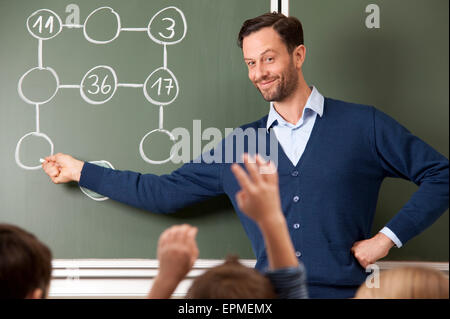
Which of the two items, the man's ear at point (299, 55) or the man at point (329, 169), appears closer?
the man at point (329, 169)

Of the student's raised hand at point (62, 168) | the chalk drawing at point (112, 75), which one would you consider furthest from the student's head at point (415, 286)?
the student's raised hand at point (62, 168)

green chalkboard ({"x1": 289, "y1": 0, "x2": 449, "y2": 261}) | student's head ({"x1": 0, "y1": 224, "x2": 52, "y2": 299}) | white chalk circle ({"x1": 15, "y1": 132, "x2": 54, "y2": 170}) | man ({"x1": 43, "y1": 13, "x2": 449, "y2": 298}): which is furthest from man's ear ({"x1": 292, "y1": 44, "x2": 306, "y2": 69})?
student's head ({"x1": 0, "y1": 224, "x2": 52, "y2": 299})

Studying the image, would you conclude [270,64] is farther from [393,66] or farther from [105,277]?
[105,277]

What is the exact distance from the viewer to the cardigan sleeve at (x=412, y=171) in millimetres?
1550

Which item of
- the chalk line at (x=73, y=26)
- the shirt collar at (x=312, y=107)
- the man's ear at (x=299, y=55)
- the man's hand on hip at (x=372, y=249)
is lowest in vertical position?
the man's hand on hip at (x=372, y=249)

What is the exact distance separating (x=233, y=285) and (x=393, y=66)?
123 cm

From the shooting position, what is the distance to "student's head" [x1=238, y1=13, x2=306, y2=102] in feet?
5.44

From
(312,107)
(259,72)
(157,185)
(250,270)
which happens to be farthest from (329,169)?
(250,270)

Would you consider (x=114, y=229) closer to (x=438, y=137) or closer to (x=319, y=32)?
(x=319, y=32)

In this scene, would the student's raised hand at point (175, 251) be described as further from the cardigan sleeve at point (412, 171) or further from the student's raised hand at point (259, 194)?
the cardigan sleeve at point (412, 171)

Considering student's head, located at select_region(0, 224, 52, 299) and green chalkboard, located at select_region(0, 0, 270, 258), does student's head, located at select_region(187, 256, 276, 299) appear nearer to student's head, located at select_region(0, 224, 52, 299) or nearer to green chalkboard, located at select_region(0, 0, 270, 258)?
student's head, located at select_region(0, 224, 52, 299)

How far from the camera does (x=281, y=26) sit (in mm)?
1669

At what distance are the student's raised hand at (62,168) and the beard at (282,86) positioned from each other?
0.69 m

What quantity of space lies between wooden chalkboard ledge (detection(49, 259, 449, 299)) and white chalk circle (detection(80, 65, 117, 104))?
578 mm
